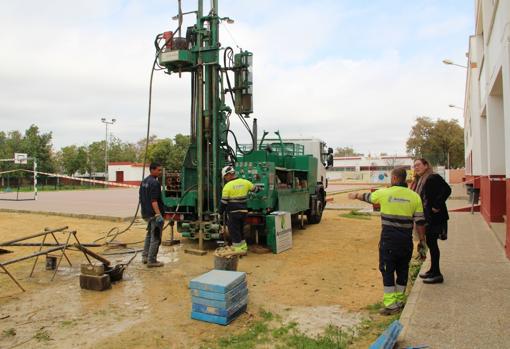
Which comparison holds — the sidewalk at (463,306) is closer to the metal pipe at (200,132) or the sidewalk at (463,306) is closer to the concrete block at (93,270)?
the concrete block at (93,270)

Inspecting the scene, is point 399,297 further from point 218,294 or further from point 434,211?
point 218,294

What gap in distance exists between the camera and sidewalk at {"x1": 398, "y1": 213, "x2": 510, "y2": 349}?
390cm

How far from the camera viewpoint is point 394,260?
5.04 metres

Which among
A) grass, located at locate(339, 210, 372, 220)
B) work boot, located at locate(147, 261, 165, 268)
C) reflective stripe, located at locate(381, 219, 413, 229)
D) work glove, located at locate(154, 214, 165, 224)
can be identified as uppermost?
reflective stripe, located at locate(381, 219, 413, 229)

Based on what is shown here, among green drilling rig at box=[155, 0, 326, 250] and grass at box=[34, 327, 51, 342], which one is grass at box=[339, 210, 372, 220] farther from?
grass at box=[34, 327, 51, 342]

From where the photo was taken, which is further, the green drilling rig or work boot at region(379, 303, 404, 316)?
the green drilling rig

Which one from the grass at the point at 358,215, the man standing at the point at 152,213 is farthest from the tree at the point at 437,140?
the man standing at the point at 152,213

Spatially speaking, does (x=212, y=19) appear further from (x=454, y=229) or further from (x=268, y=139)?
(x=454, y=229)

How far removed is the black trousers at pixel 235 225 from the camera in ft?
27.9

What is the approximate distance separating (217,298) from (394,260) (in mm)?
2061

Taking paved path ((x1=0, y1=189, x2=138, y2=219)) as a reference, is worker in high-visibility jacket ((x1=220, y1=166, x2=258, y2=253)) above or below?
above

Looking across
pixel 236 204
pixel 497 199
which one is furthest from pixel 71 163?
pixel 497 199

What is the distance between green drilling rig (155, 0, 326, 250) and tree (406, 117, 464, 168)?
47.0 m

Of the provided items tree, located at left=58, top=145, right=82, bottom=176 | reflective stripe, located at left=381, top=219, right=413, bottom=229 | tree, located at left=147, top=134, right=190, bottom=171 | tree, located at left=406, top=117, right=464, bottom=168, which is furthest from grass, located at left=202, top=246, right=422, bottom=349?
tree, located at left=58, top=145, right=82, bottom=176
